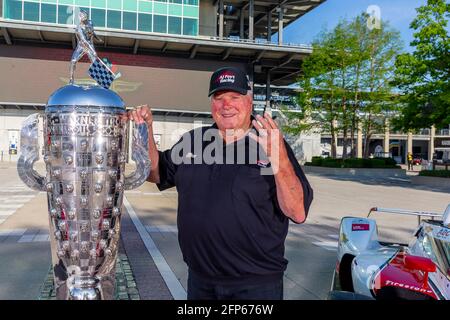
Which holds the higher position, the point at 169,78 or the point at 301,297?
the point at 169,78

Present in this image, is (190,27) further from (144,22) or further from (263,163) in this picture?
(263,163)

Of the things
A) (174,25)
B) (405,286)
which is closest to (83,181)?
(405,286)

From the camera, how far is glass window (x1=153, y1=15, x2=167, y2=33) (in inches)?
1538

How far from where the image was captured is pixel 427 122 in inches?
861

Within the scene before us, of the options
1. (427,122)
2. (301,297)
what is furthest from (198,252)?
(427,122)

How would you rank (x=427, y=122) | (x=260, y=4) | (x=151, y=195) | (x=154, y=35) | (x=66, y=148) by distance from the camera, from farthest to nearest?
(x=260, y=4) < (x=154, y=35) < (x=427, y=122) < (x=151, y=195) < (x=66, y=148)

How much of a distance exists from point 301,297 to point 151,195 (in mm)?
10428

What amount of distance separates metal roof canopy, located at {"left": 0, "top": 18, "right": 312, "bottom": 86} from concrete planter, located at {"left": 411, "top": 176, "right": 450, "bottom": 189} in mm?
20089

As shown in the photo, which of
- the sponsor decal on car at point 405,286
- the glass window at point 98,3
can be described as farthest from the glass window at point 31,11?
the sponsor decal on car at point 405,286

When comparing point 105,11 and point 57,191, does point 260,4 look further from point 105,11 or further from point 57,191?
point 57,191

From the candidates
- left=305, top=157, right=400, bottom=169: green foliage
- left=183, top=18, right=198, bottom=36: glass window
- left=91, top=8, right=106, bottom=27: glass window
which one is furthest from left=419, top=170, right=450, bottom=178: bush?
left=91, top=8, right=106, bottom=27: glass window

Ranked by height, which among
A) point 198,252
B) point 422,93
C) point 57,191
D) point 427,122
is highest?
point 422,93

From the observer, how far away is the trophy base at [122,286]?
4.58 meters
